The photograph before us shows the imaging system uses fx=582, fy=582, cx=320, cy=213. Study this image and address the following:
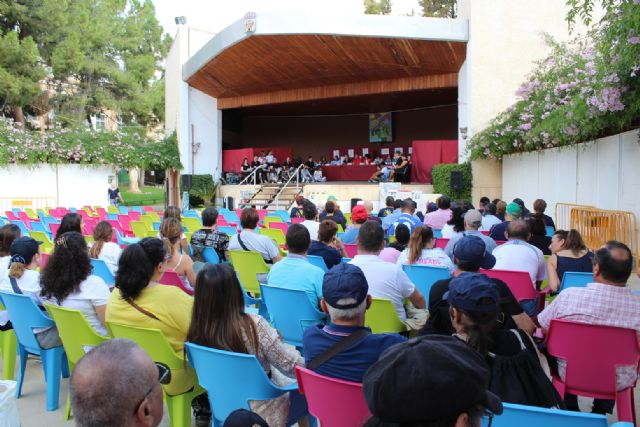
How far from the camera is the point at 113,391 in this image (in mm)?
1231

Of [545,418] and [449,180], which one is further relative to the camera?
[449,180]

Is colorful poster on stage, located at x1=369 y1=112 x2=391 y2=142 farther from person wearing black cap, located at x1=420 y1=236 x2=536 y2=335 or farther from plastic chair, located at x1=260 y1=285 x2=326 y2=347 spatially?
person wearing black cap, located at x1=420 y1=236 x2=536 y2=335

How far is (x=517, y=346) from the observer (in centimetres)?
219

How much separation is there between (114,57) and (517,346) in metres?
34.0

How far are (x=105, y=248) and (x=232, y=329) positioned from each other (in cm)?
303

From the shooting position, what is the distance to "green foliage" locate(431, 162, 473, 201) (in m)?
16.7

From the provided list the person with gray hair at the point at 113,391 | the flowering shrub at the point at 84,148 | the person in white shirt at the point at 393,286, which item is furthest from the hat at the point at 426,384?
the flowering shrub at the point at 84,148

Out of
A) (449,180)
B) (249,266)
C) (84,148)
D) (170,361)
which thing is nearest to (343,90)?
(449,180)

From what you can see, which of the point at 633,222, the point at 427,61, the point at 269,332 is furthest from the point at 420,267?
the point at 427,61

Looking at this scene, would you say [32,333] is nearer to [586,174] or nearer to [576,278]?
[576,278]

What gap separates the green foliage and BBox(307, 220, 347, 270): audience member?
12.0 m

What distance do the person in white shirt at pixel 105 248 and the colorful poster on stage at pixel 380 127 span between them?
22.5m

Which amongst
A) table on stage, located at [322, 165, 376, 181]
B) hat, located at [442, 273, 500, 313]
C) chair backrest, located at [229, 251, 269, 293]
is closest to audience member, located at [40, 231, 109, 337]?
chair backrest, located at [229, 251, 269, 293]

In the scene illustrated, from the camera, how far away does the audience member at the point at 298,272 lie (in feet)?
12.7
